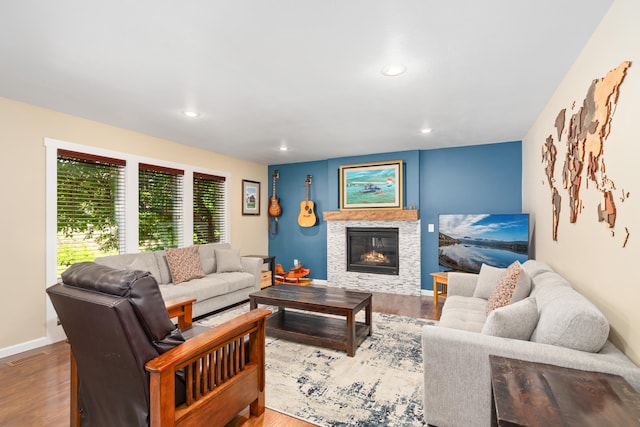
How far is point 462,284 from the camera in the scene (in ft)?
11.0

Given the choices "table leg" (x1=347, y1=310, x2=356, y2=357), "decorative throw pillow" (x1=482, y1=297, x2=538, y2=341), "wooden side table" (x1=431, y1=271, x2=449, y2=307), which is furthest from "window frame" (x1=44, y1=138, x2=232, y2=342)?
"decorative throw pillow" (x1=482, y1=297, x2=538, y2=341)

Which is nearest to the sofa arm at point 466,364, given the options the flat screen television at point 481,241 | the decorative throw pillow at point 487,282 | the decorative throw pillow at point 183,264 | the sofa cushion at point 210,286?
the decorative throw pillow at point 487,282

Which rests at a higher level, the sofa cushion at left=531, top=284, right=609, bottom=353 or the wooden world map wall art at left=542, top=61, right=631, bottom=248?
the wooden world map wall art at left=542, top=61, right=631, bottom=248

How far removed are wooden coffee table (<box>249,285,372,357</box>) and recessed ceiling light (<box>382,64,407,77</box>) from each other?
1988 millimetres

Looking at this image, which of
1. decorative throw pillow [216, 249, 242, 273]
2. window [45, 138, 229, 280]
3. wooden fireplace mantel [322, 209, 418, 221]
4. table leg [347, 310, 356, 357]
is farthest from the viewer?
wooden fireplace mantel [322, 209, 418, 221]

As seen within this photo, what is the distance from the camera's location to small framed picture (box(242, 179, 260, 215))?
5906 mm

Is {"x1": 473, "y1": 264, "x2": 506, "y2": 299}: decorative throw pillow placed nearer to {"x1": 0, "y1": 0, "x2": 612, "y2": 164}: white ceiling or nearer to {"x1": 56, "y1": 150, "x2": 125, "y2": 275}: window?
{"x1": 0, "y1": 0, "x2": 612, "y2": 164}: white ceiling

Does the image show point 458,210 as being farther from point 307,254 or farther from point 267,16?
point 267,16

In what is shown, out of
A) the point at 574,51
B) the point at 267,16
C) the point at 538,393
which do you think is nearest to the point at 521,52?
the point at 574,51

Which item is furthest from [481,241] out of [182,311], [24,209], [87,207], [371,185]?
[24,209]

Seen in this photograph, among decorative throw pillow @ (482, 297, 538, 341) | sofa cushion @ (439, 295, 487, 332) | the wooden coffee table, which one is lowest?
the wooden coffee table

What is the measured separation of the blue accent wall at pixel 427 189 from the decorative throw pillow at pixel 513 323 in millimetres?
3393

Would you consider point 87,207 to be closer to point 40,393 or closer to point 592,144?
point 40,393

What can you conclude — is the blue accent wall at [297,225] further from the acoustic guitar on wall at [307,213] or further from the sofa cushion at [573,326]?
the sofa cushion at [573,326]
